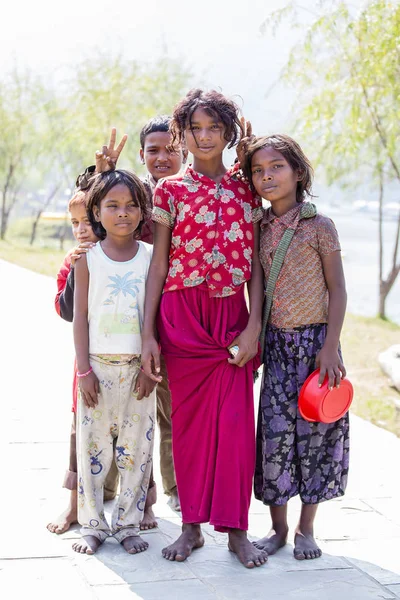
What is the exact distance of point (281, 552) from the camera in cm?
328

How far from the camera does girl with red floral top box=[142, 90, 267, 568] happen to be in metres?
3.18

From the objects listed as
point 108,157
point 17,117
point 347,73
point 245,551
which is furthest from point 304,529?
point 17,117

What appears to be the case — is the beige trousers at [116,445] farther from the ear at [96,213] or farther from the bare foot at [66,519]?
the ear at [96,213]

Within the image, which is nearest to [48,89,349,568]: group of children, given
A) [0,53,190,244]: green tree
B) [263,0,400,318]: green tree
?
[263,0,400,318]: green tree

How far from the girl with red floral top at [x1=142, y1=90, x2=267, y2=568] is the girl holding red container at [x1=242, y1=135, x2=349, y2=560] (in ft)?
0.32

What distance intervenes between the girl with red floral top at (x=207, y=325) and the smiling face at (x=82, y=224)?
1.07 feet

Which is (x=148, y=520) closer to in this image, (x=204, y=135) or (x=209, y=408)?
(x=209, y=408)

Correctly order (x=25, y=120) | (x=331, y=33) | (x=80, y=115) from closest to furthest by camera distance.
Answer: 1. (x=331, y=33)
2. (x=80, y=115)
3. (x=25, y=120)

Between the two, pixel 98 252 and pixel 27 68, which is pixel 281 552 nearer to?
pixel 98 252

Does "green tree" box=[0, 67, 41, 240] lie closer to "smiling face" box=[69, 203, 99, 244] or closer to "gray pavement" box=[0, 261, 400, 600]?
"gray pavement" box=[0, 261, 400, 600]

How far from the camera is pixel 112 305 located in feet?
10.5

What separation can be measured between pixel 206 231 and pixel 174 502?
1.33 m

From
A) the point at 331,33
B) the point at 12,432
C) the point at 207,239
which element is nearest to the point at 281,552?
the point at 207,239

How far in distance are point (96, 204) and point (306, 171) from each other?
85 centimetres
